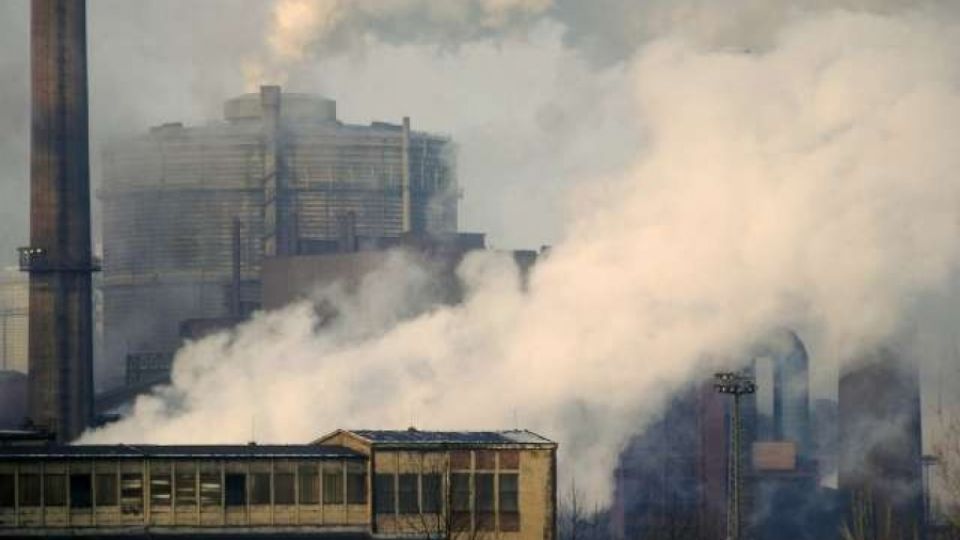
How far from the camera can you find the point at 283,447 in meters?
63.3

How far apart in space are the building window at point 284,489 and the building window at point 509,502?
237 inches

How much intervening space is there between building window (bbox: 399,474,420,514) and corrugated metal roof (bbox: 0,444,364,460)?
1.46 m

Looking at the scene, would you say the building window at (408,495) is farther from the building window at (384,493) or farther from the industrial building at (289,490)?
the building window at (384,493)

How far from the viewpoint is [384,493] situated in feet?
199

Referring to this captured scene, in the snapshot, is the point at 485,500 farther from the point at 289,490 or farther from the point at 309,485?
the point at 289,490

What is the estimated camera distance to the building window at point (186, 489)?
59.7 meters

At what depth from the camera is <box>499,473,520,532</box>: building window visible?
61406 mm

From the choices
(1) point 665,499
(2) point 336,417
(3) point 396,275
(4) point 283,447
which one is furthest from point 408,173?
(4) point 283,447

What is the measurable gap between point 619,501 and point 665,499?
137 inches

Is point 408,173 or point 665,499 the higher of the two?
point 408,173

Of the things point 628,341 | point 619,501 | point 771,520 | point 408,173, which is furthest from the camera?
point 408,173

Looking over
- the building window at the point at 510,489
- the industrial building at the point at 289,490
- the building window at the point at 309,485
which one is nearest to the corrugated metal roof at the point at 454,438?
the industrial building at the point at 289,490

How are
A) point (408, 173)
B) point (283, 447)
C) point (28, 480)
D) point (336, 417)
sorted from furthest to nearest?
point (408, 173)
point (336, 417)
point (283, 447)
point (28, 480)

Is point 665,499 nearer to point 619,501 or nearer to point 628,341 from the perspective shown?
point 619,501
